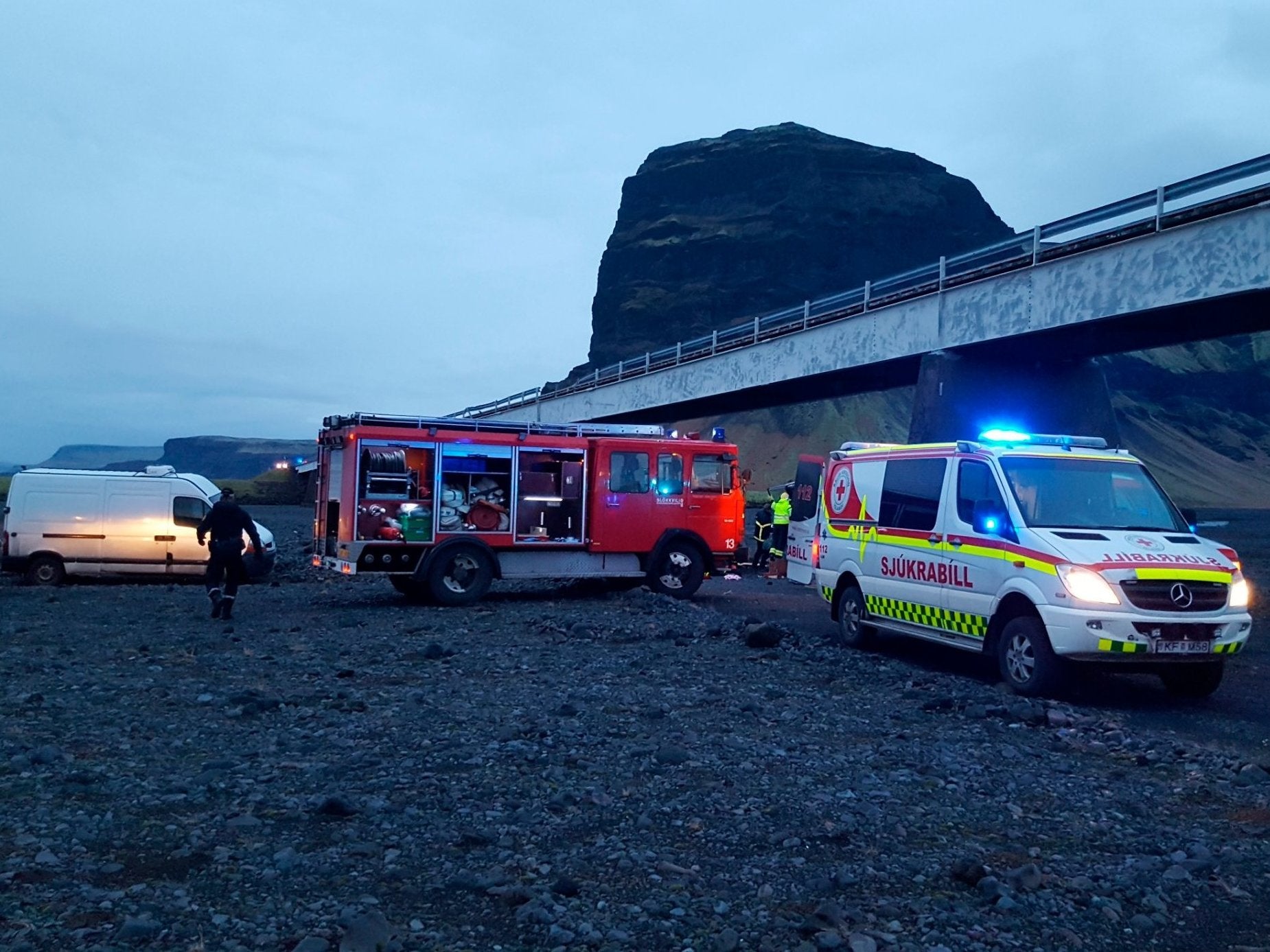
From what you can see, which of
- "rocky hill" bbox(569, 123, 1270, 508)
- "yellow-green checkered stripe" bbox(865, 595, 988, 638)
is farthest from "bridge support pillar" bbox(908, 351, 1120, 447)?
"rocky hill" bbox(569, 123, 1270, 508)

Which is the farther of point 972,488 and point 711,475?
point 711,475

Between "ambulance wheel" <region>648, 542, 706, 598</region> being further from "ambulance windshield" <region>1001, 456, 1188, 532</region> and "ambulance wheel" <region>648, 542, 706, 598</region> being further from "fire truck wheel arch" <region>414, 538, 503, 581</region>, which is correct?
"ambulance windshield" <region>1001, 456, 1188, 532</region>

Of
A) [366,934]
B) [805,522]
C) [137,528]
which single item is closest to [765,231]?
[805,522]

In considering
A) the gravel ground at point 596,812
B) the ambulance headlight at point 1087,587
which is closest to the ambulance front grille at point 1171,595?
the ambulance headlight at point 1087,587

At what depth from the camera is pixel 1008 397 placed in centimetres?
2550

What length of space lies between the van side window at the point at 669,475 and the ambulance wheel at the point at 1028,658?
8.24m

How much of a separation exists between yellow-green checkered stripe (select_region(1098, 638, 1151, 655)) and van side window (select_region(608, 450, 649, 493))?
9.47 metres

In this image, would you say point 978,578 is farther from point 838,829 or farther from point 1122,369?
point 1122,369

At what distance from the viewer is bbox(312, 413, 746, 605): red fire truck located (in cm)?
1592

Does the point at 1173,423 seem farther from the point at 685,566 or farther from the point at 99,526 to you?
the point at 99,526

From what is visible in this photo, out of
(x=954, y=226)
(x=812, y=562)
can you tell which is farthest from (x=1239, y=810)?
(x=954, y=226)

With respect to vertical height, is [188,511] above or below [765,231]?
below

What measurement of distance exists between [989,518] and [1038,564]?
827mm

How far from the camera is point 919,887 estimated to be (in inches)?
191
